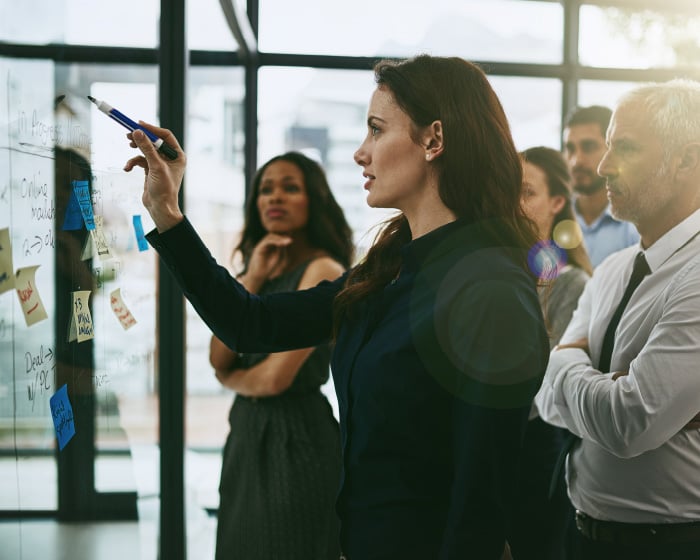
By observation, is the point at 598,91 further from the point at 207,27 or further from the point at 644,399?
the point at 644,399

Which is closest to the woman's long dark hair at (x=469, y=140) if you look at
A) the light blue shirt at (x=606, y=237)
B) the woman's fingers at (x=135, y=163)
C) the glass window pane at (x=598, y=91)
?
the woman's fingers at (x=135, y=163)

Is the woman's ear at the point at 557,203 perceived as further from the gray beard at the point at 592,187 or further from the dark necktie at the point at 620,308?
the dark necktie at the point at 620,308

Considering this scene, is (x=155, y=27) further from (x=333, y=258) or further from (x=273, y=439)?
(x=273, y=439)

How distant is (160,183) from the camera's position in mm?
1197

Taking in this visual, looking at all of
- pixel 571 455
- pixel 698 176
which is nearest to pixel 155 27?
pixel 698 176

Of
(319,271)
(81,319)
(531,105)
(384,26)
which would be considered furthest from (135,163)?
(531,105)

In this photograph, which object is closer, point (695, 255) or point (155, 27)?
point (695, 255)

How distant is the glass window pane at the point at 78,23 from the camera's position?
0.85 meters

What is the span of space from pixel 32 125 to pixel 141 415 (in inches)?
43.8

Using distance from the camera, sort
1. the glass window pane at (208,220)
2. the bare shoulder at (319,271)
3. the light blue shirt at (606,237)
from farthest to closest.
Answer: the light blue shirt at (606,237) → the glass window pane at (208,220) → the bare shoulder at (319,271)

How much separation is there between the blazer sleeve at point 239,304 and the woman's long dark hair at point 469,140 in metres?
0.40

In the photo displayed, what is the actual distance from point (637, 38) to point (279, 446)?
287cm

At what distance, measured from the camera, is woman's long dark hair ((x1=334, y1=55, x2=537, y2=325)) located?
1.16 m

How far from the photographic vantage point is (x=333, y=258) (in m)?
2.24
